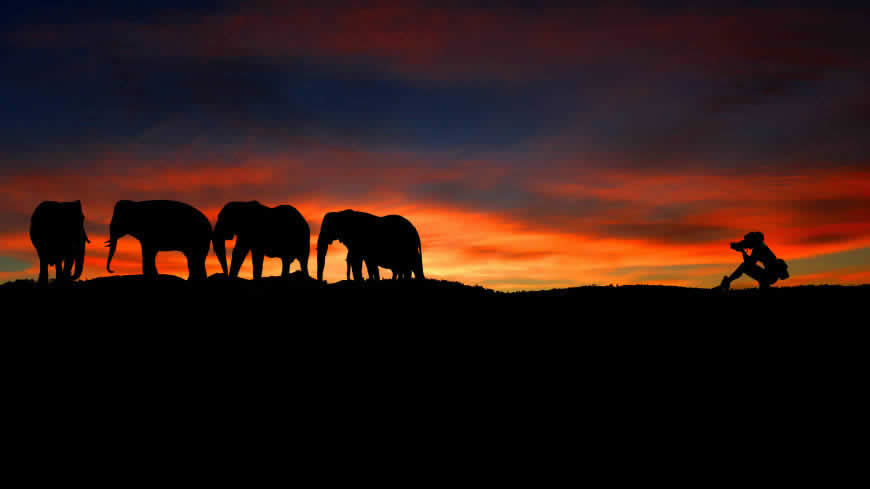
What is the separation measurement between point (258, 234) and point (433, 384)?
1703cm

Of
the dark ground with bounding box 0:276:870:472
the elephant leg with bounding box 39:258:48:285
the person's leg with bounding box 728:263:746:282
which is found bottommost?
the dark ground with bounding box 0:276:870:472

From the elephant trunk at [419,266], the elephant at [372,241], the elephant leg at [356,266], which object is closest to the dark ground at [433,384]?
the elephant leg at [356,266]

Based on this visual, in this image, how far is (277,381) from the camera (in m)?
12.0

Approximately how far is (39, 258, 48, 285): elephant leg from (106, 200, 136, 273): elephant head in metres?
2.20

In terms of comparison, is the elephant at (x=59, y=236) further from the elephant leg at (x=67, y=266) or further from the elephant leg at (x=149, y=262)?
the elephant leg at (x=149, y=262)

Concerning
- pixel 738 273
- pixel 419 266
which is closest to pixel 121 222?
pixel 419 266

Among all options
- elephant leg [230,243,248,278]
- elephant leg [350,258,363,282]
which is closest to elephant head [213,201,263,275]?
elephant leg [230,243,248,278]

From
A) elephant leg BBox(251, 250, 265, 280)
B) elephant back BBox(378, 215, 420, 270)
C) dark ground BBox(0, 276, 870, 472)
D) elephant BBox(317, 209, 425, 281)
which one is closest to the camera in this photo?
dark ground BBox(0, 276, 870, 472)

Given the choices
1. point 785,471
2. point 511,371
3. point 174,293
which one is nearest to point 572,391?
point 511,371

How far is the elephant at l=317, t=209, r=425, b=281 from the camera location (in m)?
28.9

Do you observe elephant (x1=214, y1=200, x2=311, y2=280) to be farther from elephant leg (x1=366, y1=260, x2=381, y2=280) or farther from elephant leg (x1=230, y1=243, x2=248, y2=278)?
elephant leg (x1=366, y1=260, x2=381, y2=280)

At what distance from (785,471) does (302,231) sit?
75.8ft

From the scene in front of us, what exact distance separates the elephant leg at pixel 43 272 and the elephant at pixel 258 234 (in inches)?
241

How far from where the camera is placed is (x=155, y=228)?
77.8 ft
